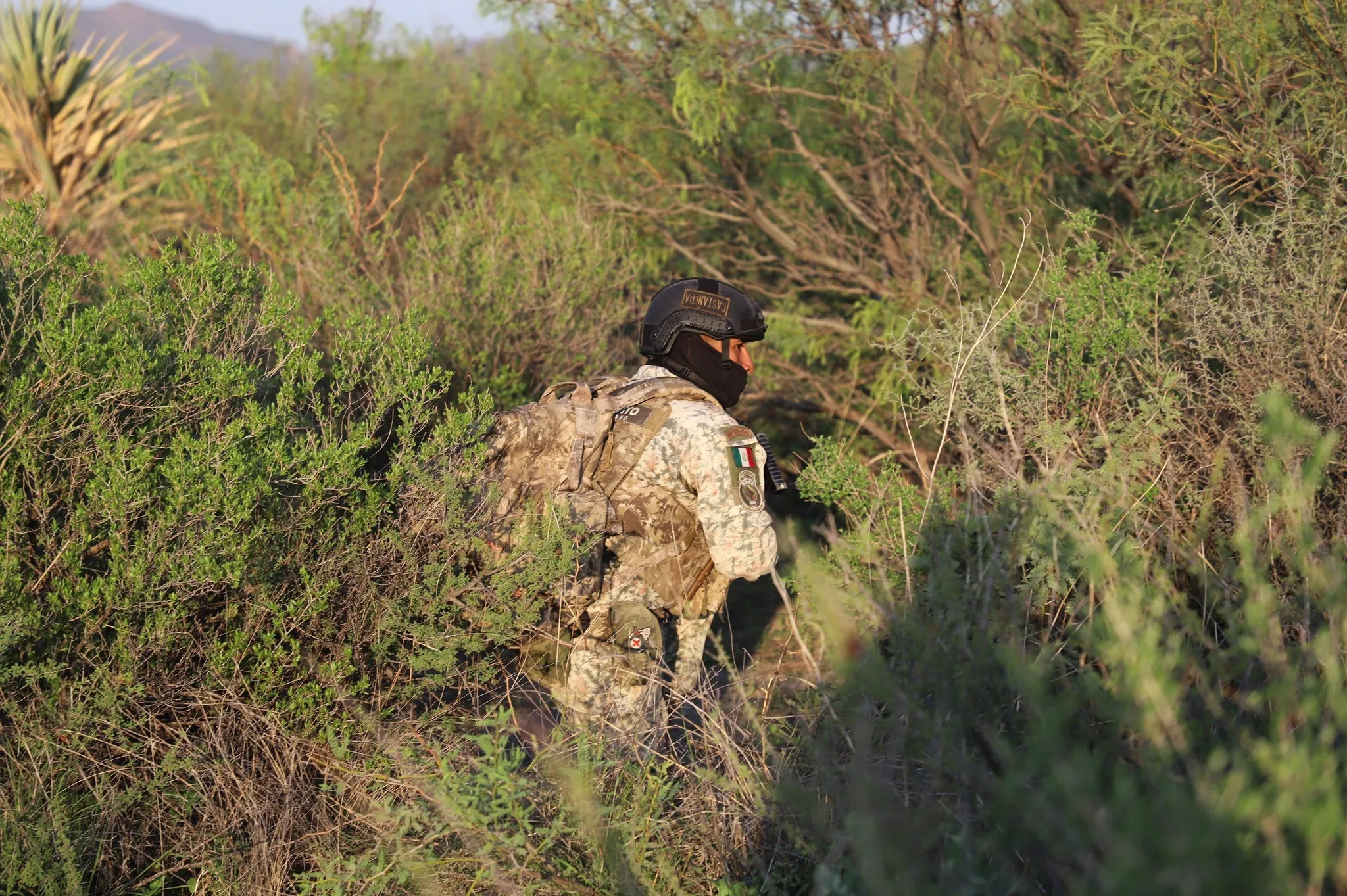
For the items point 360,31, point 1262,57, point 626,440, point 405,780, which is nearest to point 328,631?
point 405,780

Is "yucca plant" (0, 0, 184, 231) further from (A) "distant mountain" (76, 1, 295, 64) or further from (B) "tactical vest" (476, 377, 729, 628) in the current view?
(A) "distant mountain" (76, 1, 295, 64)

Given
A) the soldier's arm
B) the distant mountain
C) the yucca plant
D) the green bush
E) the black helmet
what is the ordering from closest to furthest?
1. the green bush
2. the soldier's arm
3. the black helmet
4. the yucca plant
5. the distant mountain

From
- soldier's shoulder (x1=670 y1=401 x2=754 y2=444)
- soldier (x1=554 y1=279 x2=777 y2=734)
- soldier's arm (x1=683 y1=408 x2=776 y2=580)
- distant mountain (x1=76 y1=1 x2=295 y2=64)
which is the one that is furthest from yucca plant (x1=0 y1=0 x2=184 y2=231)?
distant mountain (x1=76 y1=1 x2=295 y2=64)

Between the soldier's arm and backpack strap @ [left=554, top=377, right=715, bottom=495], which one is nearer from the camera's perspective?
the soldier's arm

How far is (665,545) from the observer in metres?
4.12

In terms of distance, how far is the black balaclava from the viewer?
14.3 ft

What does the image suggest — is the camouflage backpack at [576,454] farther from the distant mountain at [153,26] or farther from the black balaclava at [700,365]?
the distant mountain at [153,26]

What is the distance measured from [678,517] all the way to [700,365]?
2.03ft

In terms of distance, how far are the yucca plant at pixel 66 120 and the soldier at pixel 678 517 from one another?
22.5ft

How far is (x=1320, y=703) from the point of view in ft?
7.57

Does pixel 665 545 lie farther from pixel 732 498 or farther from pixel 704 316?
pixel 704 316

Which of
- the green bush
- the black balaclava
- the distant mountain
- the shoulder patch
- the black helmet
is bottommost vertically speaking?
the green bush

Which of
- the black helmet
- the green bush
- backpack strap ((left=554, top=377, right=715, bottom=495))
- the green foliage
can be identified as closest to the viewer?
the green foliage

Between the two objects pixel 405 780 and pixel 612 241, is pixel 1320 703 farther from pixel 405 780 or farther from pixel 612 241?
pixel 612 241
